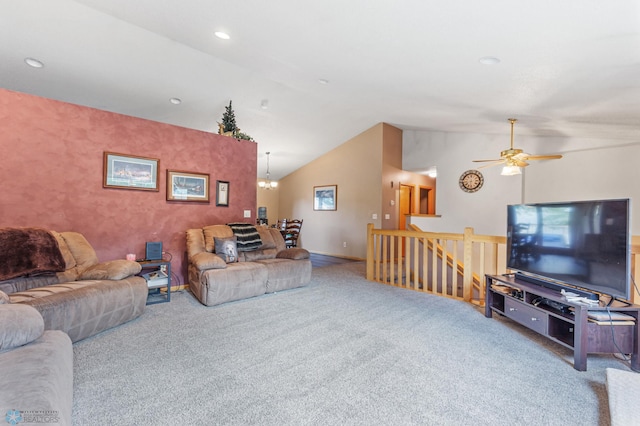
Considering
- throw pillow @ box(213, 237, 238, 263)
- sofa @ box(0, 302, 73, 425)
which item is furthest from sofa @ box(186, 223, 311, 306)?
sofa @ box(0, 302, 73, 425)

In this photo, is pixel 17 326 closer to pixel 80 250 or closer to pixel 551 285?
pixel 80 250

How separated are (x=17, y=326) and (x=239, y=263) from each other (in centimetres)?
253

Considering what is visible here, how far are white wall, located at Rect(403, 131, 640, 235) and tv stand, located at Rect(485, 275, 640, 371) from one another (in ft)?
12.4

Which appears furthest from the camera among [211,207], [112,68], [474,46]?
[211,207]

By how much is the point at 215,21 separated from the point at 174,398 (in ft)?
10.4

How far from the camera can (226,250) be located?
4.04 meters

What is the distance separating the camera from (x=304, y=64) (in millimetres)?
3480

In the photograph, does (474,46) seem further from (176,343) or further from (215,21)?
(176,343)

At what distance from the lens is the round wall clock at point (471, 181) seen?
640 centimetres

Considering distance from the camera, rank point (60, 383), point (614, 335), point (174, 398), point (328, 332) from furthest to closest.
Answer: point (328, 332), point (614, 335), point (174, 398), point (60, 383)

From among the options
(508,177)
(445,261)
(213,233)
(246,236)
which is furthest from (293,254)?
(508,177)

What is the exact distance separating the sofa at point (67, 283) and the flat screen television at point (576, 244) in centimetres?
402

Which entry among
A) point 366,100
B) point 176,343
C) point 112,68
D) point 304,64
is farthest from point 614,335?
point 112,68

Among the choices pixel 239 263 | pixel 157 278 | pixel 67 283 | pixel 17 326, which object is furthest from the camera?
pixel 239 263
